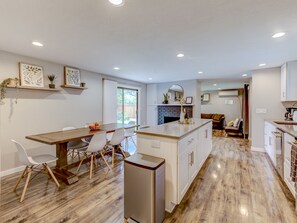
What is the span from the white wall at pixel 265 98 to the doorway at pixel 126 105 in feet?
13.0

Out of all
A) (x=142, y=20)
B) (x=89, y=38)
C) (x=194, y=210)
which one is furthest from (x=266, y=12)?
(x=194, y=210)

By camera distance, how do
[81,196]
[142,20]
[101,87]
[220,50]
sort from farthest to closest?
[101,87]
[220,50]
[81,196]
[142,20]

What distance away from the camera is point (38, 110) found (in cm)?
337

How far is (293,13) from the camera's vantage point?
1.69 meters

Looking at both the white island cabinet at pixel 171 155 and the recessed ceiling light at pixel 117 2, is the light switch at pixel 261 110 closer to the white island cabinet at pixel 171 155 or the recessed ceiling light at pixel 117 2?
the white island cabinet at pixel 171 155

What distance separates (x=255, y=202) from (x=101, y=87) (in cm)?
455

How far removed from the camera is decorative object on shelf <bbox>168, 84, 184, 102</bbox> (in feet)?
20.9

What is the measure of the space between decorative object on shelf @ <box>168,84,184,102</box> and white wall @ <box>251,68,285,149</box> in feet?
8.68

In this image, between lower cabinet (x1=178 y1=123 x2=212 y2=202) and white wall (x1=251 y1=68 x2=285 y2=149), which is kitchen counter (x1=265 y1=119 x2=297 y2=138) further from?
lower cabinet (x1=178 y1=123 x2=212 y2=202)

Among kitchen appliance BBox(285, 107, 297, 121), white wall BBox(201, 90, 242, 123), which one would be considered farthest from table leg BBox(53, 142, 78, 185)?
white wall BBox(201, 90, 242, 123)

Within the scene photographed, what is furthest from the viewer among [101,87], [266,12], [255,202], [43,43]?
[101,87]

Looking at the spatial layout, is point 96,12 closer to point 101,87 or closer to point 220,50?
point 220,50

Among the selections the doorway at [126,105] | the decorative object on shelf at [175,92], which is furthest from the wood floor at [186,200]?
the decorative object on shelf at [175,92]

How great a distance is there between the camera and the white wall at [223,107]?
8414mm
